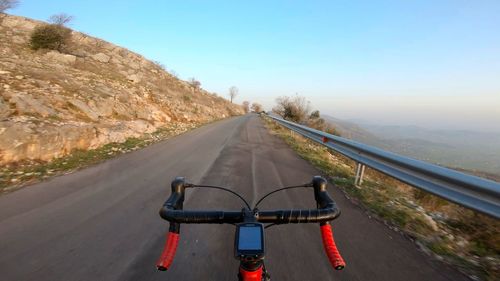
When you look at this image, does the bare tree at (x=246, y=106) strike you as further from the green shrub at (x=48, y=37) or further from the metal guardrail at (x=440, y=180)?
the metal guardrail at (x=440, y=180)

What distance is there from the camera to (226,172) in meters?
7.34

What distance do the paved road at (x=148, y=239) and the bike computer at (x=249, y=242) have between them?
69.3 inches

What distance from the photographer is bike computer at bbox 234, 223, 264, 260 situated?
123 centimetres

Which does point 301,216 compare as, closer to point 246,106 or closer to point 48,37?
point 48,37

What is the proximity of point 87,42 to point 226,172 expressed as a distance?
39.2 metres

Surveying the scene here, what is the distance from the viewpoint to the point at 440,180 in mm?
4188

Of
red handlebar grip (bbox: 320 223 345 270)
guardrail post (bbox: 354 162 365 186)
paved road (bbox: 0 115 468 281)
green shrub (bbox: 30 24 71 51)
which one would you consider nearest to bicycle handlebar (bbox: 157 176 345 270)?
red handlebar grip (bbox: 320 223 345 270)

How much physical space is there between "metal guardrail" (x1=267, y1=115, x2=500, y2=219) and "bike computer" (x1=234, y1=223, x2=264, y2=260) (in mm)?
3338

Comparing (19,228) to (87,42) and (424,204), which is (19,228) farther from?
(87,42)

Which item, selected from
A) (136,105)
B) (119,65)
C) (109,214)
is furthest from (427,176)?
(119,65)

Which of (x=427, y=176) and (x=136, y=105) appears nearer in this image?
(x=427, y=176)

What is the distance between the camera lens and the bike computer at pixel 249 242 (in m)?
1.23

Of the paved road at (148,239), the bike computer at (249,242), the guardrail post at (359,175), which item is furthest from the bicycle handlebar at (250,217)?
the guardrail post at (359,175)

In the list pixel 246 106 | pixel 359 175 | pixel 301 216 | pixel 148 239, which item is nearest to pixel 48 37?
pixel 148 239
